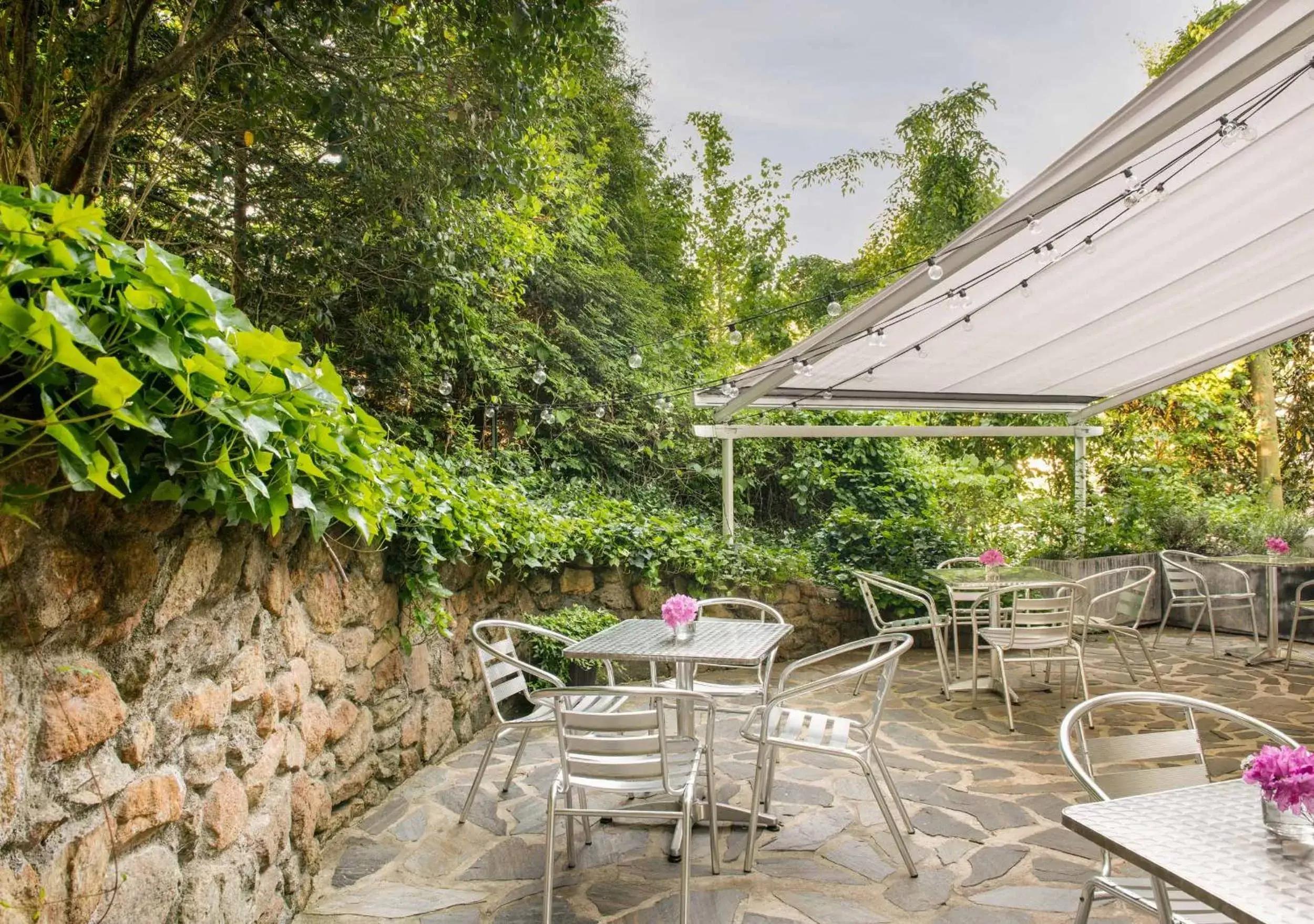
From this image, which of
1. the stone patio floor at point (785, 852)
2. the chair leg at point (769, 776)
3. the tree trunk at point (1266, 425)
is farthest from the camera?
the tree trunk at point (1266, 425)

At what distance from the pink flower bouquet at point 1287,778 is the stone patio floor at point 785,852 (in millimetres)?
1186

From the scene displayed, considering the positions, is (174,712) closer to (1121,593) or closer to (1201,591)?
(1121,593)

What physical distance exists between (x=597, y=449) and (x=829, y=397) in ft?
7.12

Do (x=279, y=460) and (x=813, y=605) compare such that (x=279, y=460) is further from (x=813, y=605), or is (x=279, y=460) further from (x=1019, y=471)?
(x=1019, y=471)

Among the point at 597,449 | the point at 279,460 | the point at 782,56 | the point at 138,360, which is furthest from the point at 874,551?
the point at 782,56

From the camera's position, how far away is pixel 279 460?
187 centimetres

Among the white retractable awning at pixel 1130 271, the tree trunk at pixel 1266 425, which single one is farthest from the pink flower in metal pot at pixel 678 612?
the tree trunk at pixel 1266 425

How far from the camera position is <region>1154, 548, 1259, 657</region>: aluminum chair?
5.83 meters

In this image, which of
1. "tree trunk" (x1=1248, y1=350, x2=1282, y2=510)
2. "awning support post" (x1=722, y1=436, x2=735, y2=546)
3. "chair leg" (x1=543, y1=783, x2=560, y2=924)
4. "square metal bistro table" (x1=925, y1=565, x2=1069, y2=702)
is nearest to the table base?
"chair leg" (x1=543, y1=783, x2=560, y2=924)

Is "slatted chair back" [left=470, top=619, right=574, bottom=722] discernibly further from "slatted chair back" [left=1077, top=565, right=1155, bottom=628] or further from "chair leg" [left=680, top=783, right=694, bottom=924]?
"slatted chair back" [left=1077, top=565, right=1155, bottom=628]

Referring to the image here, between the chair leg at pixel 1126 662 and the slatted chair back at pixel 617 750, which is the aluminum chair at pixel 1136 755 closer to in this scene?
the slatted chair back at pixel 617 750

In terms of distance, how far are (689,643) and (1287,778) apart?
1.95m

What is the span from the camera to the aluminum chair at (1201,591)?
5828 mm

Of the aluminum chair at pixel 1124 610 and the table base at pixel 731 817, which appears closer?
the table base at pixel 731 817
